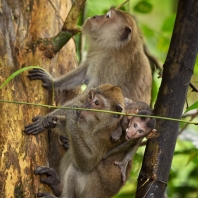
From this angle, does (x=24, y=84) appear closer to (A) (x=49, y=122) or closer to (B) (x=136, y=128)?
(A) (x=49, y=122)

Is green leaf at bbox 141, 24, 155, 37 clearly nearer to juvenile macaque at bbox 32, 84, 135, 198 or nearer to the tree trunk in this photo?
the tree trunk

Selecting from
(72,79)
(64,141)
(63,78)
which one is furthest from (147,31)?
(64,141)

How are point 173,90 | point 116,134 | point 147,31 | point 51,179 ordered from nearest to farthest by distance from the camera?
point 173,90
point 51,179
point 116,134
point 147,31

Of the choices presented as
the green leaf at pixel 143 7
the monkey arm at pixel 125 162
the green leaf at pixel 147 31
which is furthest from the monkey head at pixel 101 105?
the green leaf at pixel 147 31

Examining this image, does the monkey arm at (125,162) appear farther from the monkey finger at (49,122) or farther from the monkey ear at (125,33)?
the monkey ear at (125,33)

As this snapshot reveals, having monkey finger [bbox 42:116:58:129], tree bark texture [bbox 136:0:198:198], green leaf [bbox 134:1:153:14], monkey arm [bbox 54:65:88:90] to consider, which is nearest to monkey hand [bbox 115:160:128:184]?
monkey finger [bbox 42:116:58:129]

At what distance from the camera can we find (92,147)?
3984mm

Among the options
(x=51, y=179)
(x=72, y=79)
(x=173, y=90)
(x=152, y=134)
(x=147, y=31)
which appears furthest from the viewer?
(x=147, y=31)

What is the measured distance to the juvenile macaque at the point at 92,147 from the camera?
3.96 metres

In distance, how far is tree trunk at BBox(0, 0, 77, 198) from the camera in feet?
11.4

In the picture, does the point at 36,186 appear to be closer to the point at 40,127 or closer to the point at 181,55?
the point at 40,127

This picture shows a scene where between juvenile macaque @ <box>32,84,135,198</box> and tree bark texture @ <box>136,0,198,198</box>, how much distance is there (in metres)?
0.67

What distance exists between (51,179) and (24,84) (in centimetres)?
82

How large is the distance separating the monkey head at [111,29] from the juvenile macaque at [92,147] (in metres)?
1.11
